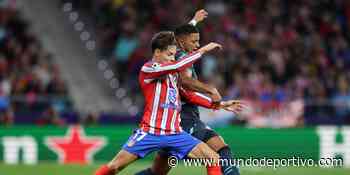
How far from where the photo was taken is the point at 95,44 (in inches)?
977

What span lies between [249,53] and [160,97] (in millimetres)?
12280

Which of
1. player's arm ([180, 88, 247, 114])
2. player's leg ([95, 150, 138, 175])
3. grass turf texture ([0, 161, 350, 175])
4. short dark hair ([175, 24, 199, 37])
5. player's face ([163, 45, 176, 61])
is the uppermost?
short dark hair ([175, 24, 199, 37])

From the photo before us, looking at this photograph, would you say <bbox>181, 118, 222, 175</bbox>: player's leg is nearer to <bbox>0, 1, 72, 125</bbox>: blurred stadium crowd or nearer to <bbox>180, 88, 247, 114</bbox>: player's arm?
<bbox>180, 88, 247, 114</bbox>: player's arm

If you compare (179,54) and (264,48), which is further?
(264,48)

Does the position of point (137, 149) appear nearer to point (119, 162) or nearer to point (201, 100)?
point (119, 162)

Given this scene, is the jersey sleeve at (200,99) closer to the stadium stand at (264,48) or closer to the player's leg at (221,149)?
the player's leg at (221,149)

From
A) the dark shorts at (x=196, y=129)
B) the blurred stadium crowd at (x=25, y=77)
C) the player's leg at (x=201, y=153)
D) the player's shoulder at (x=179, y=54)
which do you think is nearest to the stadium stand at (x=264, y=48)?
the blurred stadium crowd at (x=25, y=77)

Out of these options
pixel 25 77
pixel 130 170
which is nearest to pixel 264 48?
pixel 25 77

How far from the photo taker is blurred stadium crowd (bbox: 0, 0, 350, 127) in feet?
71.2

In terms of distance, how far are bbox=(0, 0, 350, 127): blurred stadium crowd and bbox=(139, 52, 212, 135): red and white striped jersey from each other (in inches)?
389

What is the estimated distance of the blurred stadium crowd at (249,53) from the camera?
71.2 feet

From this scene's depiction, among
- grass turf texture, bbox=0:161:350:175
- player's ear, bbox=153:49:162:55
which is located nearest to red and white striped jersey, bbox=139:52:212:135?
player's ear, bbox=153:49:162:55

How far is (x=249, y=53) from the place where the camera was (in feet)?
77.0

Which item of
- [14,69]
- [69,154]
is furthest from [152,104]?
[14,69]
